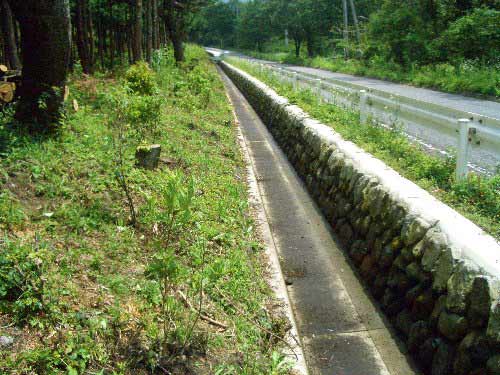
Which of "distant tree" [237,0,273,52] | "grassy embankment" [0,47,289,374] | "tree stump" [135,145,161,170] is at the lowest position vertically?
"grassy embankment" [0,47,289,374]

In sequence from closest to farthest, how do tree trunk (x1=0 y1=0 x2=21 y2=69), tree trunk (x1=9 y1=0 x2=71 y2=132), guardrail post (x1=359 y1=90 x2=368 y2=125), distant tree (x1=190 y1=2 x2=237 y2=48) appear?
1. tree trunk (x1=9 y1=0 x2=71 y2=132)
2. guardrail post (x1=359 y1=90 x2=368 y2=125)
3. tree trunk (x1=0 y1=0 x2=21 y2=69)
4. distant tree (x1=190 y1=2 x2=237 y2=48)

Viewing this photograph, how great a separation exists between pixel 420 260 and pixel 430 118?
9.17 feet

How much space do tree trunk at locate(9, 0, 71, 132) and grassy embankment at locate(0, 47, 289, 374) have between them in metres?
0.28

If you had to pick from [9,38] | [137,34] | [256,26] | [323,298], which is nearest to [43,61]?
[323,298]

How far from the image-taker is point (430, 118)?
6.62 metres

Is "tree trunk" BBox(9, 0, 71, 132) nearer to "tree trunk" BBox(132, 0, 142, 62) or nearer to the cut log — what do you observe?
the cut log

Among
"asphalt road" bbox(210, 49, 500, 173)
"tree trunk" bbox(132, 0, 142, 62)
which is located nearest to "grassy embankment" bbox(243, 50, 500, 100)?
"asphalt road" bbox(210, 49, 500, 173)

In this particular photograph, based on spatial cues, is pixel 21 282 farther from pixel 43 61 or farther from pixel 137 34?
pixel 137 34

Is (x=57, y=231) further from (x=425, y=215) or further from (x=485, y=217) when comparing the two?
(x=485, y=217)

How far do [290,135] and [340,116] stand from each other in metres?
1.88

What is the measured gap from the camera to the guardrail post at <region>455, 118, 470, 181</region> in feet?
17.9

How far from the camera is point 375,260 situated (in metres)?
5.71

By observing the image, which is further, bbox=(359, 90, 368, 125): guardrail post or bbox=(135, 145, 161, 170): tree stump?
bbox=(359, 90, 368, 125): guardrail post

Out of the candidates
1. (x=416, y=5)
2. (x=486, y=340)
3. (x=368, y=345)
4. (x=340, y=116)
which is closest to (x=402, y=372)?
(x=368, y=345)
